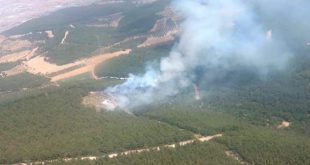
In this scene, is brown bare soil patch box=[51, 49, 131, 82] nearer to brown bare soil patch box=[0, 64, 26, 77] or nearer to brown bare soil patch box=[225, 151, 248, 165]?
brown bare soil patch box=[0, 64, 26, 77]

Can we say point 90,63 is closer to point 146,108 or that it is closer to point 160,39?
point 160,39

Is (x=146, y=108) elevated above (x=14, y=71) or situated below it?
above

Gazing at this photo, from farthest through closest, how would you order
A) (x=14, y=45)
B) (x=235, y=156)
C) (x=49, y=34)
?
(x=49, y=34), (x=14, y=45), (x=235, y=156)

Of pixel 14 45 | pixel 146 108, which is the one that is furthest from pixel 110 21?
pixel 146 108

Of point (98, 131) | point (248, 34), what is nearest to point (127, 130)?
point (98, 131)

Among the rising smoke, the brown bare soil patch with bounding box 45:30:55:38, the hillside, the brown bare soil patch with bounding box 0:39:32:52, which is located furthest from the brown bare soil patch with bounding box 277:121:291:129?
the brown bare soil patch with bounding box 0:39:32:52

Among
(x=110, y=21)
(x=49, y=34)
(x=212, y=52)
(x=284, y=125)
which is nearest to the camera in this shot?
(x=284, y=125)

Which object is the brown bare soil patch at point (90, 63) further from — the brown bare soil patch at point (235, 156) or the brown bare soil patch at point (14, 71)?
the brown bare soil patch at point (235, 156)

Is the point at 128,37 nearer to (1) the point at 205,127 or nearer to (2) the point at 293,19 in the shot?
(2) the point at 293,19
